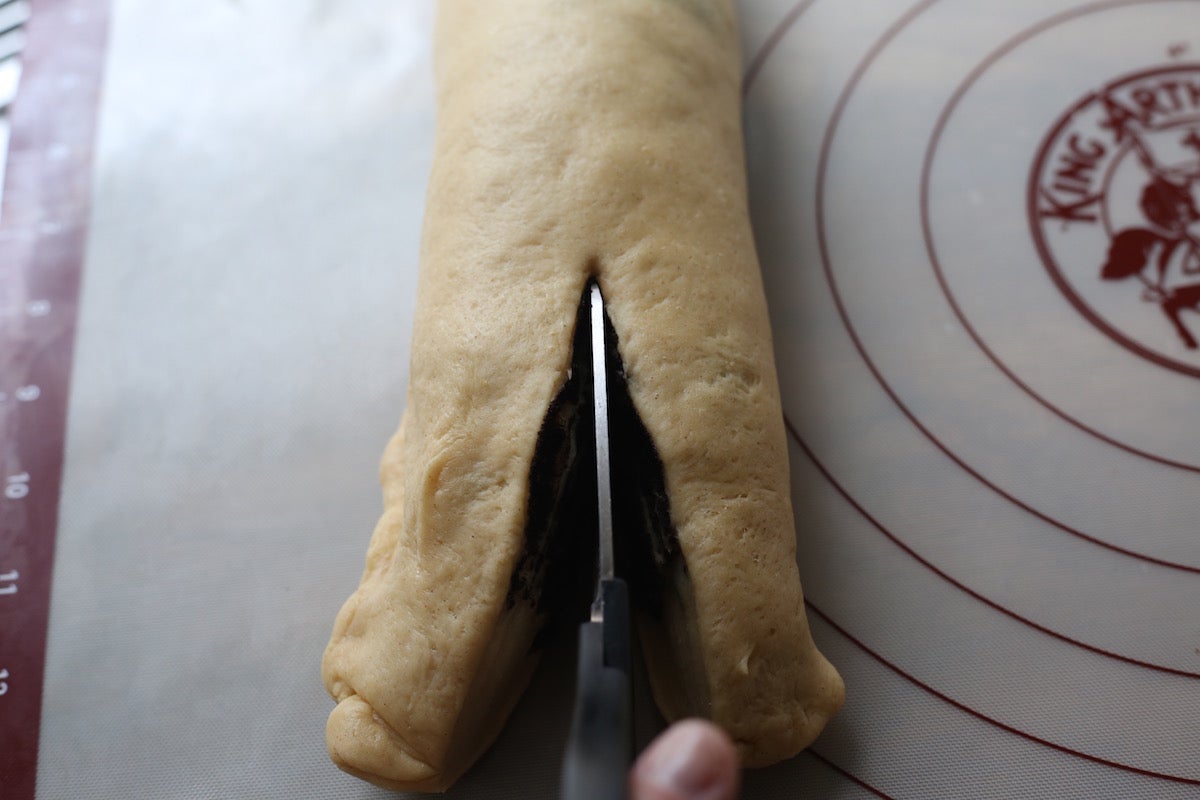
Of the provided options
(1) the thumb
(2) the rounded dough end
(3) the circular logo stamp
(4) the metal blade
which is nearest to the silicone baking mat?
(3) the circular logo stamp

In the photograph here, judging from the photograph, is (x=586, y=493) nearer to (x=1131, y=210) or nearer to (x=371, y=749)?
(x=371, y=749)

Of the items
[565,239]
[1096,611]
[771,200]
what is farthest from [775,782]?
[771,200]

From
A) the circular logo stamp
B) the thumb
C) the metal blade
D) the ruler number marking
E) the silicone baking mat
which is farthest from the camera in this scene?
the circular logo stamp

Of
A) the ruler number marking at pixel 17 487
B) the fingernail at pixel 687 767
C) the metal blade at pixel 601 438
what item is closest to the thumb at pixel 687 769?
the fingernail at pixel 687 767

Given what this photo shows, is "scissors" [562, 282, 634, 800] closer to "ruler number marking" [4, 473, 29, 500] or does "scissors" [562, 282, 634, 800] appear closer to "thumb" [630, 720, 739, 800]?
"thumb" [630, 720, 739, 800]

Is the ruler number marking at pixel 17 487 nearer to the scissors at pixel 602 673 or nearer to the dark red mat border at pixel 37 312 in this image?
the dark red mat border at pixel 37 312

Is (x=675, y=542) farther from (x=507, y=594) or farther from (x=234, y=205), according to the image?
(x=234, y=205)

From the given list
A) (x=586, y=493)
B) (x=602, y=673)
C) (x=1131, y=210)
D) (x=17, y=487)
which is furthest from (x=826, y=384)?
(x=17, y=487)

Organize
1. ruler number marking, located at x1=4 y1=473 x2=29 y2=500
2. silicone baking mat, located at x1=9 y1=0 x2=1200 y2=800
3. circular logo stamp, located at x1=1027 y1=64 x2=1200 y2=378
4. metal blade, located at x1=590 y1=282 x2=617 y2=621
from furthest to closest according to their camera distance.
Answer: circular logo stamp, located at x1=1027 y1=64 x2=1200 y2=378
ruler number marking, located at x1=4 y1=473 x2=29 y2=500
silicone baking mat, located at x1=9 y1=0 x2=1200 y2=800
metal blade, located at x1=590 y1=282 x2=617 y2=621
